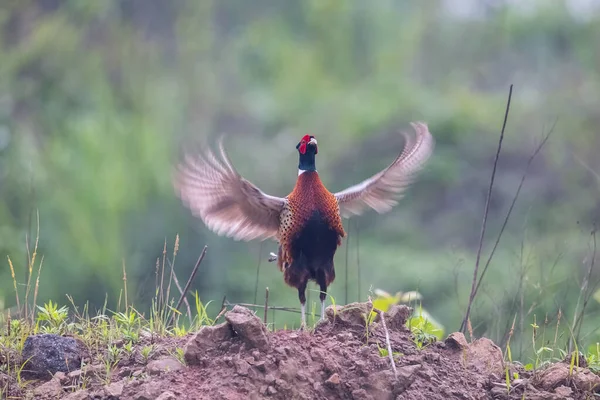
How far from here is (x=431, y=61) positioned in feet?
63.9

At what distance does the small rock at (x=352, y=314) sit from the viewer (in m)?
4.15

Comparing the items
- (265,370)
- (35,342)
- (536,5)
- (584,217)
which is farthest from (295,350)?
(536,5)

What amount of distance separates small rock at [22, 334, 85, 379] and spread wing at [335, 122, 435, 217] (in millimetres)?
2254

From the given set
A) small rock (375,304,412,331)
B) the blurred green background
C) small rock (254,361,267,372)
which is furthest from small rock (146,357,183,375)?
the blurred green background

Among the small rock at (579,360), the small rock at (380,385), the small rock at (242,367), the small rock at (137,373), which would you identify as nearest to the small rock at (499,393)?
the small rock at (579,360)

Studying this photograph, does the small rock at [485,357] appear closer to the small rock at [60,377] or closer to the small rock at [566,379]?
the small rock at [566,379]

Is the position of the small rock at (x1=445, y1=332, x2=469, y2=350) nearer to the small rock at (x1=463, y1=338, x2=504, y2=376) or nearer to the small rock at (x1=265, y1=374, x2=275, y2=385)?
the small rock at (x1=463, y1=338, x2=504, y2=376)

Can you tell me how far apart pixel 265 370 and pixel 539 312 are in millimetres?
4828

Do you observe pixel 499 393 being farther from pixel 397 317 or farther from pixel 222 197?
pixel 222 197

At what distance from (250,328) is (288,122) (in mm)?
13539

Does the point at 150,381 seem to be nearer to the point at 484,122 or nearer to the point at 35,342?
the point at 35,342

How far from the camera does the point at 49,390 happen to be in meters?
3.81

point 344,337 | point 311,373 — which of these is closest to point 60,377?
point 311,373

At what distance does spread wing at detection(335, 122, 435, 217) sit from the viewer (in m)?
5.84
